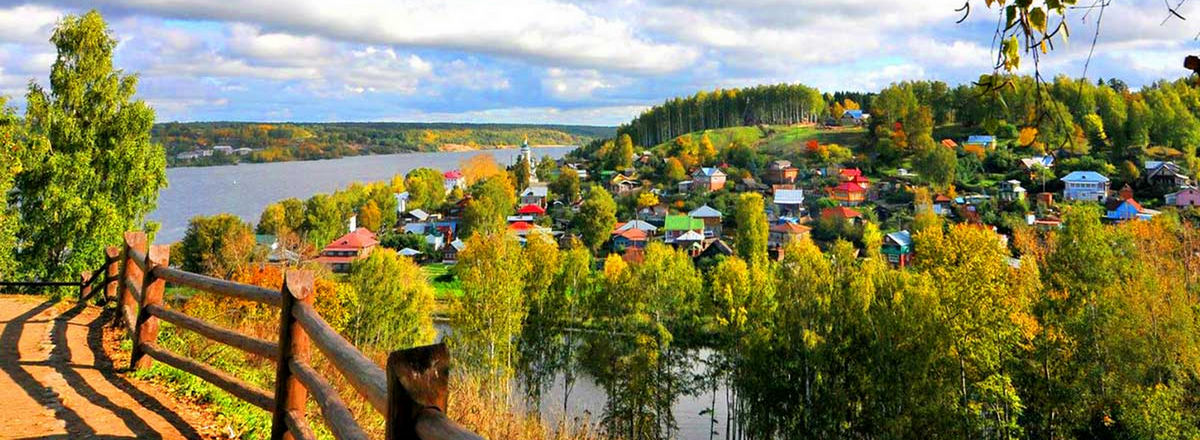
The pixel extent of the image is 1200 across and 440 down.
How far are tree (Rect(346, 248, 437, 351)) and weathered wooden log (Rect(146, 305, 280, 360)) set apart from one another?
718 inches

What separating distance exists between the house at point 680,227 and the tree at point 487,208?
37.0 ft

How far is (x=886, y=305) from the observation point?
56.6 feet

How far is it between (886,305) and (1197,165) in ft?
180

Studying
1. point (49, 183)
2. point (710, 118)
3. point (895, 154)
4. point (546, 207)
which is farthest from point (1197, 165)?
point (49, 183)

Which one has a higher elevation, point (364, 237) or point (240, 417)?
point (240, 417)

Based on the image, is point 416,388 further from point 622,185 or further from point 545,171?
point 545,171

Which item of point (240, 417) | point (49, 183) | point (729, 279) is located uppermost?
point (49, 183)

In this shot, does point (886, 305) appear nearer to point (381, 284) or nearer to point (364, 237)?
point (381, 284)

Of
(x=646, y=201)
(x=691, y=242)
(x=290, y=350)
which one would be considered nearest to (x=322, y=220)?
(x=646, y=201)

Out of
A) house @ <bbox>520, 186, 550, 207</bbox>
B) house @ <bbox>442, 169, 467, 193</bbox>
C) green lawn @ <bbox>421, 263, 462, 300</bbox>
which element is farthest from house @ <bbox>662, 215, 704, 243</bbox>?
house @ <bbox>442, 169, 467, 193</bbox>

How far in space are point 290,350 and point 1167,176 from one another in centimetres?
6511

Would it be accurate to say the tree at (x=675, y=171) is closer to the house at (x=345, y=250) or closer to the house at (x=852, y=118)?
the house at (x=852, y=118)

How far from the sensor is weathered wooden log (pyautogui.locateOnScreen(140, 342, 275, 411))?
4.03 metres

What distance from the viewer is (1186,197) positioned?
48469 millimetres
